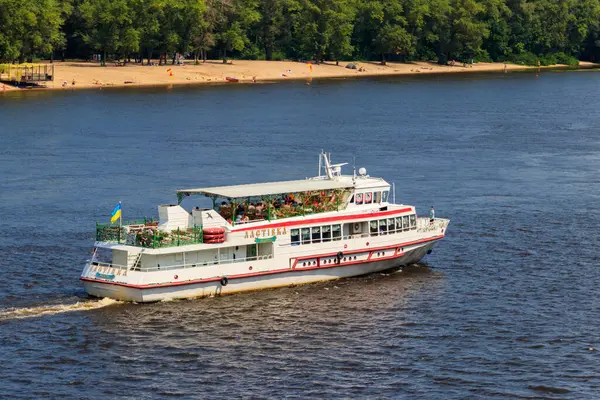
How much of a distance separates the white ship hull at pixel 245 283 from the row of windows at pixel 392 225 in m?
1.46

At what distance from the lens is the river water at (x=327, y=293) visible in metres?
48.8

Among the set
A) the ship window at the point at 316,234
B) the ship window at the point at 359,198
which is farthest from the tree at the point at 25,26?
the ship window at the point at 316,234

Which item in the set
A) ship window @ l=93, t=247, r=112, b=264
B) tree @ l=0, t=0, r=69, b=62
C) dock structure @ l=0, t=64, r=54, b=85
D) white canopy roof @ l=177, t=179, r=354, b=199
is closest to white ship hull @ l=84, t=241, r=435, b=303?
ship window @ l=93, t=247, r=112, b=264

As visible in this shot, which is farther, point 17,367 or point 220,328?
point 220,328

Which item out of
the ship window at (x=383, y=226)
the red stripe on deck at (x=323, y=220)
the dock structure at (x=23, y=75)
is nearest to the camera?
the red stripe on deck at (x=323, y=220)

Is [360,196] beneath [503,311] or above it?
above

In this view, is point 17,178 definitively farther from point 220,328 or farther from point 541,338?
point 541,338

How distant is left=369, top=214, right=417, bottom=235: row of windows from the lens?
65.9 m

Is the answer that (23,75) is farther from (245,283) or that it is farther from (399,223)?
(245,283)

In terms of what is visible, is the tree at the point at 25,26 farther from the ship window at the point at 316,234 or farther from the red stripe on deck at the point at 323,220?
the ship window at the point at 316,234

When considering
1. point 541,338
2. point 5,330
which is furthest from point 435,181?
point 5,330

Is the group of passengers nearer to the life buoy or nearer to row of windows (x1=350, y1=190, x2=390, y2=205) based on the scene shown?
the life buoy

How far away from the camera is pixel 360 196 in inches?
2625

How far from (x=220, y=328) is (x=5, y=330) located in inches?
403
